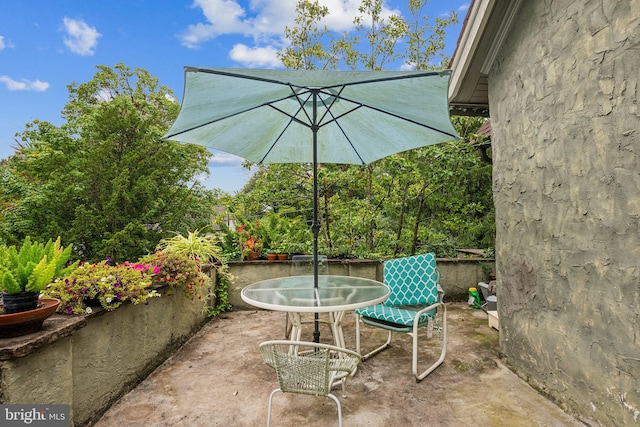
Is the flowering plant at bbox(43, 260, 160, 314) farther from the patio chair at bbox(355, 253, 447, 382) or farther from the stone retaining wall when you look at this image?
the patio chair at bbox(355, 253, 447, 382)

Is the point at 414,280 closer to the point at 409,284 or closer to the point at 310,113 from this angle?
the point at 409,284

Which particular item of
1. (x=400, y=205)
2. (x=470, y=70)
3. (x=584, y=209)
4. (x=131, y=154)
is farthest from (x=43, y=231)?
(x=584, y=209)

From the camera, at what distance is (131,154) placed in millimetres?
9367

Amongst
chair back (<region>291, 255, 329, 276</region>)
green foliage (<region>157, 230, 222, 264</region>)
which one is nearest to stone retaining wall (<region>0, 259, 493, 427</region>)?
green foliage (<region>157, 230, 222, 264</region>)

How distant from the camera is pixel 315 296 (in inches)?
104

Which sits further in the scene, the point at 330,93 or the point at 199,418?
the point at 330,93

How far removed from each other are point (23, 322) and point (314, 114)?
2221 mm

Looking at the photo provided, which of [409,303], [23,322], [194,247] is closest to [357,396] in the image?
[409,303]

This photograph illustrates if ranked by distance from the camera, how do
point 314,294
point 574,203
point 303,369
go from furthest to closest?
point 314,294, point 574,203, point 303,369

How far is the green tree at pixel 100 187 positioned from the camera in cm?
881

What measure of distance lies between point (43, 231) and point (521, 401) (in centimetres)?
1041

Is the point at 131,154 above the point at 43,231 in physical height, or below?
above

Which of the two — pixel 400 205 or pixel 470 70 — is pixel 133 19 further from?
pixel 470 70

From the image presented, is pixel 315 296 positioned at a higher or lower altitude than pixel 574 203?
lower
